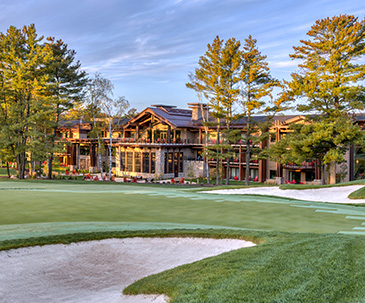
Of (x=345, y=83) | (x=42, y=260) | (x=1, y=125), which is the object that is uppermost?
(x=345, y=83)

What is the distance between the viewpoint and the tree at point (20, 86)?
3897cm

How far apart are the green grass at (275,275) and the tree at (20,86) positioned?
32550 mm

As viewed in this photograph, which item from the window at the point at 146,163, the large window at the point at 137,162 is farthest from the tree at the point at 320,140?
the large window at the point at 137,162

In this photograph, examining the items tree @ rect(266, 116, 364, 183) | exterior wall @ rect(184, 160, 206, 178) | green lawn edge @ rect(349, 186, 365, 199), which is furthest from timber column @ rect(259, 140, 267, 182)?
green lawn edge @ rect(349, 186, 365, 199)

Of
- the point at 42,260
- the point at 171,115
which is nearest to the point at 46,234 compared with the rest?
the point at 42,260

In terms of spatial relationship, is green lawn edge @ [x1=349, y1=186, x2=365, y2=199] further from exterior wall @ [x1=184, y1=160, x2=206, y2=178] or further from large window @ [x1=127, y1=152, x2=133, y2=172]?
A: large window @ [x1=127, y1=152, x2=133, y2=172]

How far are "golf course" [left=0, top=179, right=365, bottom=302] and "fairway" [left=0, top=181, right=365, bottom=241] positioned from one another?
0.11 ft

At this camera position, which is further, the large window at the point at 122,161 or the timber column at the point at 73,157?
the timber column at the point at 73,157

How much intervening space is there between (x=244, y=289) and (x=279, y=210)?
34.7 ft

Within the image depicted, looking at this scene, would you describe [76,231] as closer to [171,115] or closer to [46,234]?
[46,234]

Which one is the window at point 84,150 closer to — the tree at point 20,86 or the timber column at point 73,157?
the timber column at point 73,157

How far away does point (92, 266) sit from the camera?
31.4 ft

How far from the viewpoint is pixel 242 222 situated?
14008 mm

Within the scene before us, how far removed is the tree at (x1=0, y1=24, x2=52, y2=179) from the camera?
39.0 metres
